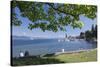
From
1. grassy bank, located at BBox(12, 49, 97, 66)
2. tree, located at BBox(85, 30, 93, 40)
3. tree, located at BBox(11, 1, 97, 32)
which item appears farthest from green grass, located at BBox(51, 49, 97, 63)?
tree, located at BBox(11, 1, 97, 32)

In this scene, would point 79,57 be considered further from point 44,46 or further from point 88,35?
point 44,46

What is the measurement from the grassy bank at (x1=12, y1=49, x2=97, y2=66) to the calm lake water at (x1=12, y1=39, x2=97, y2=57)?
2.6 inches

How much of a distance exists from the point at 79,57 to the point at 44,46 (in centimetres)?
51

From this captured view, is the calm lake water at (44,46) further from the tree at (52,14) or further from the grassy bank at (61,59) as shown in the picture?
the tree at (52,14)

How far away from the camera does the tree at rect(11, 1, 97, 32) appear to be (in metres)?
2.64

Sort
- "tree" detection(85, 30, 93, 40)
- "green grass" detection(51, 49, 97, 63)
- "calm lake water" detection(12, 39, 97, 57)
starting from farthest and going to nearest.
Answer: "tree" detection(85, 30, 93, 40) < "green grass" detection(51, 49, 97, 63) < "calm lake water" detection(12, 39, 97, 57)

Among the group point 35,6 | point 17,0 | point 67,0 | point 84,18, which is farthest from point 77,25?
point 17,0

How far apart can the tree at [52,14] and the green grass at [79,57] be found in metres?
0.35

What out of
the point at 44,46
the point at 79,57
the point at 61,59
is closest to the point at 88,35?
the point at 79,57

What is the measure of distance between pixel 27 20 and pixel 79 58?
85cm

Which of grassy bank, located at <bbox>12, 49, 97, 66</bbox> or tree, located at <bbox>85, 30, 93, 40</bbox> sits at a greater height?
tree, located at <bbox>85, 30, 93, 40</bbox>

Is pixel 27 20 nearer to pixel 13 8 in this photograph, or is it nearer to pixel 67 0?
pixel 13 8

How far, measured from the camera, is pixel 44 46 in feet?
8.93

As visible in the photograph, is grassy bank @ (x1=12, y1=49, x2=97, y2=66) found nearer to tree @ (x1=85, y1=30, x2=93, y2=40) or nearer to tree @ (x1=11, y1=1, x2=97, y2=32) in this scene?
tree @ (x1=85, y1=30, x2=93, y2=40)
